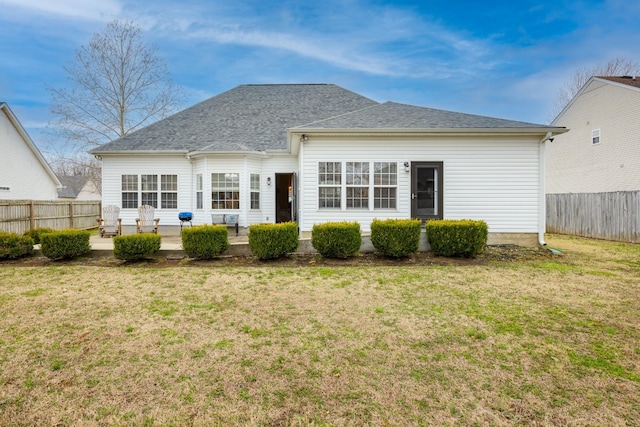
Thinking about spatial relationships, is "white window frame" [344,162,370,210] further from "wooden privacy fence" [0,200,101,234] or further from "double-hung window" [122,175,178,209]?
"wooden privacy fence" [0,200,101,234]

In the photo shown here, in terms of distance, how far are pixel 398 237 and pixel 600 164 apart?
1425 centimetres

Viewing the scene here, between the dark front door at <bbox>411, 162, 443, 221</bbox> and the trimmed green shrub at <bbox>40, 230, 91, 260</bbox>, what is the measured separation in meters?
8.83

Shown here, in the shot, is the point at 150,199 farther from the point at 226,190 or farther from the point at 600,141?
the point at 600,141

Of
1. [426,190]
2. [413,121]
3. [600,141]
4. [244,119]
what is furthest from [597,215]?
[244,119]

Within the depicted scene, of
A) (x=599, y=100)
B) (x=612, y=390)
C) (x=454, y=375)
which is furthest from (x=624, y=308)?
(x=599, y=100)

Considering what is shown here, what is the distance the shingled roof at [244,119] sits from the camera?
1318 centimetres

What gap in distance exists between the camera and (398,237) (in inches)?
302

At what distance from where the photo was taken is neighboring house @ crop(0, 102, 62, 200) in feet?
53.6

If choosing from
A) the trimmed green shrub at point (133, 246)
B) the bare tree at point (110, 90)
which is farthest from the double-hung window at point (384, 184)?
the bare tree at point (110, 90)

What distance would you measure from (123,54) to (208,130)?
420 inches

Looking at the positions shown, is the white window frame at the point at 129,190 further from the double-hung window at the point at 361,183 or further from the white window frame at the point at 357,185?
the white window frame at the point at 357,185

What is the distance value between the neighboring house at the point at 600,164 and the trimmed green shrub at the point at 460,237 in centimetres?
805

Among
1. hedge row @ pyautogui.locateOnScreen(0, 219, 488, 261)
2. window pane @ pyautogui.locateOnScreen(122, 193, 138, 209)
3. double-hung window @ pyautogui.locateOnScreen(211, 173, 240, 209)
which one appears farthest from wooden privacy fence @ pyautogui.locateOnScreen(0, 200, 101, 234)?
double-hung window @ pyautogui.locateOnScreen(211, 173, 240, 209)

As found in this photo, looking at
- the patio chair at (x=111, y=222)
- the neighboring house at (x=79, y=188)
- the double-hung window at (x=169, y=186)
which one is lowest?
the patio chair at (x=111, y=222)
